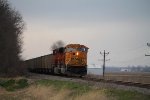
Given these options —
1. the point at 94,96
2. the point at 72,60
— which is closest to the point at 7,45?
the point at 72,60

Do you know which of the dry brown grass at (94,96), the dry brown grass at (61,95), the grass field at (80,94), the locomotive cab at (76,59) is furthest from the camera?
the locomotive cab at (76,59)

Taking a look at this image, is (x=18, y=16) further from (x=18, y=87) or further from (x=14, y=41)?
(x=18, y=87)

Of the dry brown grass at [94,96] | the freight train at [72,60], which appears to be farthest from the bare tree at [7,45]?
the dry brown grass at [94,96]

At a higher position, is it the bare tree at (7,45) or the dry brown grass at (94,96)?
the bare tree at (7,45)

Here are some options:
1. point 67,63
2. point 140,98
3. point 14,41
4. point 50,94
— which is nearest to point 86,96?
point 140,98

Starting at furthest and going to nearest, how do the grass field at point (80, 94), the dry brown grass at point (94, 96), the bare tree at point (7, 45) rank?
the bare tree at point (7, 45) < the dry brown grass at point (94, 96) < the grass field at point (80, 94)

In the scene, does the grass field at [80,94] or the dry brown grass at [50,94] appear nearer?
the grass field at [80,94]

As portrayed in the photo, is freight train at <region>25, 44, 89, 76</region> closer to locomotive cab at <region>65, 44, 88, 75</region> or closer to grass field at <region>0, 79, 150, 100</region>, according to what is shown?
locomotive cab at <region>65, 44, 88, 75</region>

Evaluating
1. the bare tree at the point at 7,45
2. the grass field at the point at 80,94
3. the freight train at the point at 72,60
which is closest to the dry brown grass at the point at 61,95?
the grass field at the point at 80,94

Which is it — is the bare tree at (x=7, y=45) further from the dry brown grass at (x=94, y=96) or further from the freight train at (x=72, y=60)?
the dry brown grass at (x=94, y=96)

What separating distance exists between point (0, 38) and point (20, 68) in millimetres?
6308

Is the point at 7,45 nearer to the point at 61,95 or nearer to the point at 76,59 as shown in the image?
the point at 76,59

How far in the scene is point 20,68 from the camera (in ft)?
198

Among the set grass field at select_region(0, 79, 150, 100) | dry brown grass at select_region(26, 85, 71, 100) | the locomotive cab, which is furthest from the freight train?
dry brown grass at select_region(26, 85, 71, 100)
